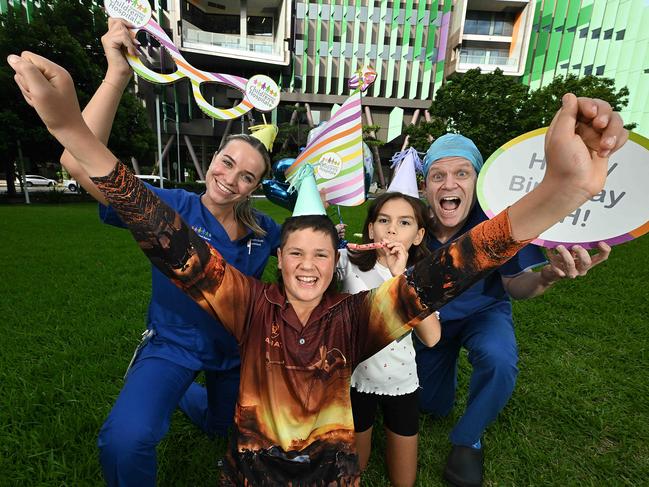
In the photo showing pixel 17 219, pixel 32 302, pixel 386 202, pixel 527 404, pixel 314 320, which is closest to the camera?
pixel 314 320

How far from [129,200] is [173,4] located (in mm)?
33971

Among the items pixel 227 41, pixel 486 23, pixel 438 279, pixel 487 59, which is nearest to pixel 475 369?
pixel 438 279

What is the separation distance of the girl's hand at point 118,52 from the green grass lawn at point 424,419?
4.86 feet

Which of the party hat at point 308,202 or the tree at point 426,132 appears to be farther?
the tree at point 426,132

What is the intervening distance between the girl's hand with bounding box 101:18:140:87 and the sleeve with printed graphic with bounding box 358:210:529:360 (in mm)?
1480

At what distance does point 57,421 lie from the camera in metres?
2.16

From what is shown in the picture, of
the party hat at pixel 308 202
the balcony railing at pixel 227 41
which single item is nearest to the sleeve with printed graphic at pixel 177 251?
the party hat at pixel 308 202

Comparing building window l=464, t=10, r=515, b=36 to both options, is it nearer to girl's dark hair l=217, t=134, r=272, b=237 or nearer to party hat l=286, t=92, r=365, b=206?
party hat l=286, t=92, r=365, b=206

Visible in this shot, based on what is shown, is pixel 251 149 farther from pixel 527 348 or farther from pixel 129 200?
pixel 527 348

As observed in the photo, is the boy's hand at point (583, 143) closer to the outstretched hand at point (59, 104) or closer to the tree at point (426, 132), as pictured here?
the outstretched hand at point (59, 104)

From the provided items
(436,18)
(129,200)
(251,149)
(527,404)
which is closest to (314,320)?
(129,200)

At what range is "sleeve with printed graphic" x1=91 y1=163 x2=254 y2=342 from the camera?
1136 millimetres

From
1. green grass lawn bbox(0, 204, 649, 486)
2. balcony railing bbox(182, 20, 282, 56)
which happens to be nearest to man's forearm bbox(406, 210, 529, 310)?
green grass lawn bbox(0, 204, 649, 486)

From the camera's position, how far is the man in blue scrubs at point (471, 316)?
194 centimetres
